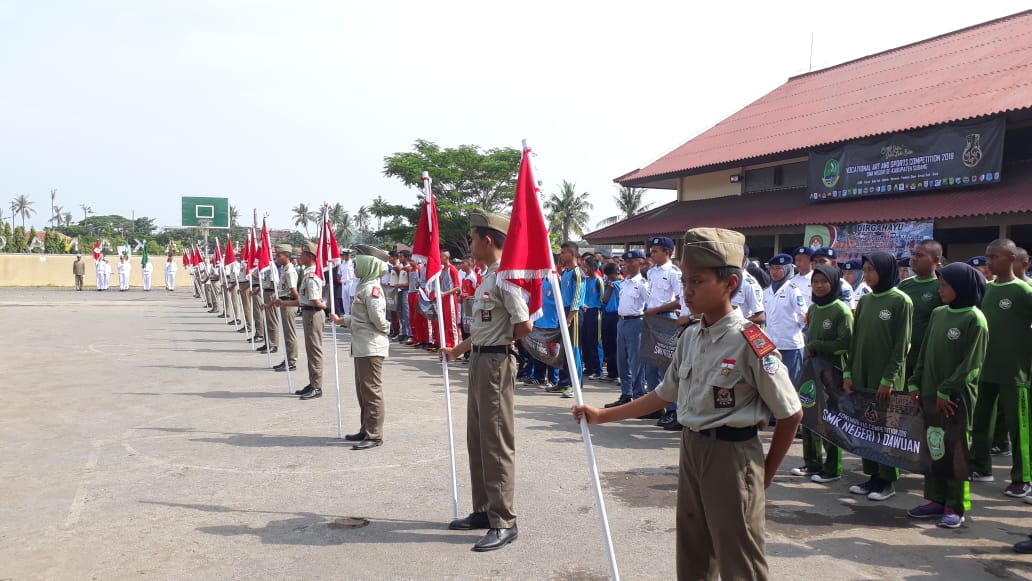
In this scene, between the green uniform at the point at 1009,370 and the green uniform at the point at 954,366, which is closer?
the green uniform at the point at 954,366

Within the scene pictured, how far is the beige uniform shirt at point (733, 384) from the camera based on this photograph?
2711mm

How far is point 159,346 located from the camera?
14977mm

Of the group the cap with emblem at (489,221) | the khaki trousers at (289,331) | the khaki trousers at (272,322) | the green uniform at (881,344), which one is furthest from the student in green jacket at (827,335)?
the khaki trousers at (272,322)

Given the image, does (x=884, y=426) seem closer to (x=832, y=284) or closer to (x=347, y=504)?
(x=832, y=284)

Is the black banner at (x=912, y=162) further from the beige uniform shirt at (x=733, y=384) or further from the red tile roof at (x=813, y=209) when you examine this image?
the beige uniform shirt at (x=733, y=384)

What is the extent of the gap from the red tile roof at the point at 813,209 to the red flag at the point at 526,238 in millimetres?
13018

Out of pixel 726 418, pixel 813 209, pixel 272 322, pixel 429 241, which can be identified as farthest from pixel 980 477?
pixel 813 209

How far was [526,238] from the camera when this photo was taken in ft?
13.6

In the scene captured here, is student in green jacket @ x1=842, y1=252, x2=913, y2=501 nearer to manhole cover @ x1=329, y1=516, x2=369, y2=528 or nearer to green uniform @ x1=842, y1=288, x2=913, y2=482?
green uniform @ x1=842, y1=288, x2=913, y2=482

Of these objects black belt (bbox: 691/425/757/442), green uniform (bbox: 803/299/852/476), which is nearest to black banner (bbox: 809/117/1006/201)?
green uniform (bbox: 803/299/852/476)

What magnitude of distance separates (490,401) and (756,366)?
228 centimetres

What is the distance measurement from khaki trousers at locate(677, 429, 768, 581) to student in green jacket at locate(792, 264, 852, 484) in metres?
3.55

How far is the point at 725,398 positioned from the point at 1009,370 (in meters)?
4.18

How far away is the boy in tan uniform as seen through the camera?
2723mm
